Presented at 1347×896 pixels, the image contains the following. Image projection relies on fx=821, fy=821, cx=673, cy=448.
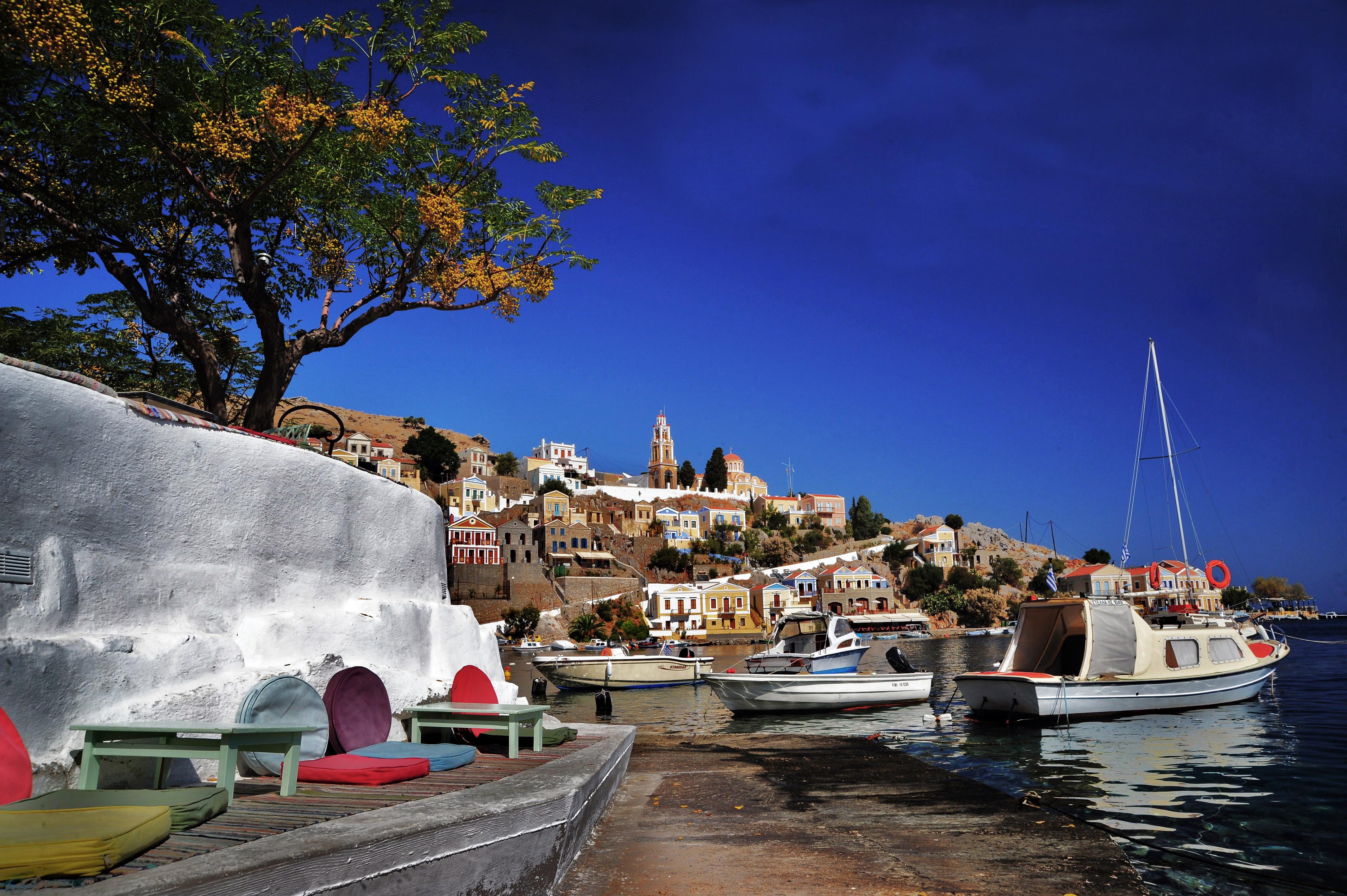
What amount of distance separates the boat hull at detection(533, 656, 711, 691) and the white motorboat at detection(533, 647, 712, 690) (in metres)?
0.01

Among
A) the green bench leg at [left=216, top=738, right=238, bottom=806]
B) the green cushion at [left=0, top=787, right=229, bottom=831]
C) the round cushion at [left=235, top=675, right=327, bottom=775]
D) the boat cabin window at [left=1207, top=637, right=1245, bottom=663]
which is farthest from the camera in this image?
the boat cabin window at [left=1207, top=637, right=1245, bottom=663]

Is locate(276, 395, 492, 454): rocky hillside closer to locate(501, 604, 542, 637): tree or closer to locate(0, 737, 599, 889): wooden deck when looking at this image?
locate(501, 604, 542, 637): tree

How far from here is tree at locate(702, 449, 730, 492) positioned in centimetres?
13225

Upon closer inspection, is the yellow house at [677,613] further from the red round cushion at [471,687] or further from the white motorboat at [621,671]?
the red round cushion at [471,687]

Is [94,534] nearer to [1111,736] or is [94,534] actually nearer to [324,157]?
[324,157]

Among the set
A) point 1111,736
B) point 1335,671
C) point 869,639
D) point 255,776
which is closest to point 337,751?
point 255,776

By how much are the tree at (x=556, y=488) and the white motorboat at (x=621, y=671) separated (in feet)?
203

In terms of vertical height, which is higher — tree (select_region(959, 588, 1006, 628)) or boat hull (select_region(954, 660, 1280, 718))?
boat hull (select_region(954, 660, 1280, 718))

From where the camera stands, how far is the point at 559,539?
8375cm

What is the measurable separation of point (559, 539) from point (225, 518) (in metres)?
78.1

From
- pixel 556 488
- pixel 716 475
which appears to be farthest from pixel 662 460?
pixel 556 488

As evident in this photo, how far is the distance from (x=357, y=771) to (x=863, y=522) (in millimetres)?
132256

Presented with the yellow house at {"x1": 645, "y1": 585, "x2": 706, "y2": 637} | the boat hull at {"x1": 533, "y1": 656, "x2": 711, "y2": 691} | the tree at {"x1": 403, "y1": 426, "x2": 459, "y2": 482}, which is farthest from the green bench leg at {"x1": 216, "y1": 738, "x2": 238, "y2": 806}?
the tree at {"x1": 403, "y1": 426, "x2": 459, "y2": 482}

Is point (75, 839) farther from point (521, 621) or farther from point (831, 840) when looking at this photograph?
point (521, 621)
